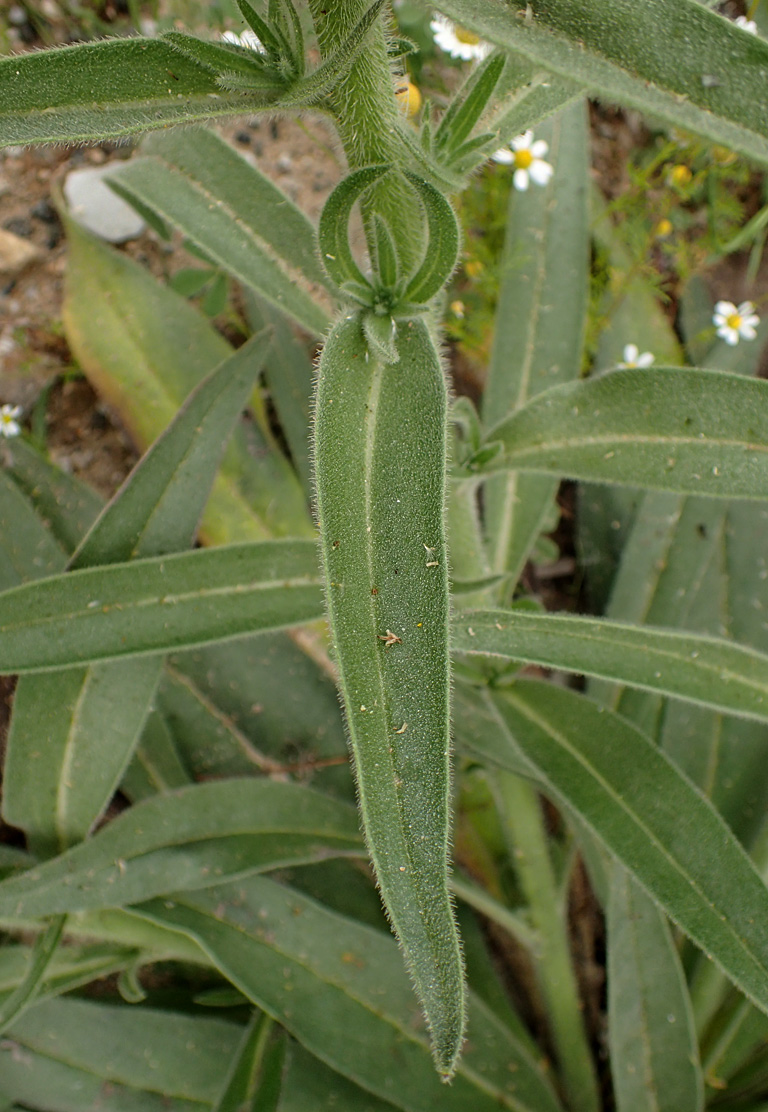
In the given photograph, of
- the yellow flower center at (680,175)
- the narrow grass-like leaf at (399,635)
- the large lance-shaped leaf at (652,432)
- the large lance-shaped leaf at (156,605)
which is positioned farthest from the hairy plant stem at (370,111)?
the yellow flower center at (680,175)

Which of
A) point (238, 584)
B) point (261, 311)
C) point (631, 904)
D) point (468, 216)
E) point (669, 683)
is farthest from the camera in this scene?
point (468, 216)

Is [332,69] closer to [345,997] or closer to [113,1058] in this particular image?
[345,997]

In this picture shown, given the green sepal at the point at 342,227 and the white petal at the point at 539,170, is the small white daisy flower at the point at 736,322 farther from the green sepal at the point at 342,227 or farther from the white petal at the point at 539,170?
the green sepal at the point at 342,227

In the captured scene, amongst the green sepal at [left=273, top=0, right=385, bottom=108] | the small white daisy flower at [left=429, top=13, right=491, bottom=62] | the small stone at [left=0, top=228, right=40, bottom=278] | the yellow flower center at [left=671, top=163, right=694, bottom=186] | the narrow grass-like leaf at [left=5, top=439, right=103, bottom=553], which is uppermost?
the small white daisy flower at [left=429, top=13, right=491, bottom=62]

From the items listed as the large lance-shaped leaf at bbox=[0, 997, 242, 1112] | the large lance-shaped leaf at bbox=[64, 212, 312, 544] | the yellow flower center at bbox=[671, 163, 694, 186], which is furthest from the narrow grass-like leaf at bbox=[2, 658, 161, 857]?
the yellow flower center at bbox=[671, 163, 694, 186]

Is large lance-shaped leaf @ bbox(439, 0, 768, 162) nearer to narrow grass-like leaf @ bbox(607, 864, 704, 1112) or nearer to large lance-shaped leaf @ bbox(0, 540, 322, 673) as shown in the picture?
large lance-shaped leaf @ bbox(0, 540, 322, 673)

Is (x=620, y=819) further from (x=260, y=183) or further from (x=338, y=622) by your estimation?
(x=260, y=183)

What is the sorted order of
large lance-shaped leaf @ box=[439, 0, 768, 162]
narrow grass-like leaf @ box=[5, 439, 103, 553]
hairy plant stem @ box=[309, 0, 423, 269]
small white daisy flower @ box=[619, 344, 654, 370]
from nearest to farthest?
1. large lance-shaped leaf @ box=[439, 0, 768, 162]
2. hairy plant stem @ box=[309, 0, 423, 269]
3. narrow grass-like leaf @ box=[5, 439, 103, 553]
4. small white daisy flower @ box=[619, 344, 654, 370]

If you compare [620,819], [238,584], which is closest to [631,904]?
[620,819]
